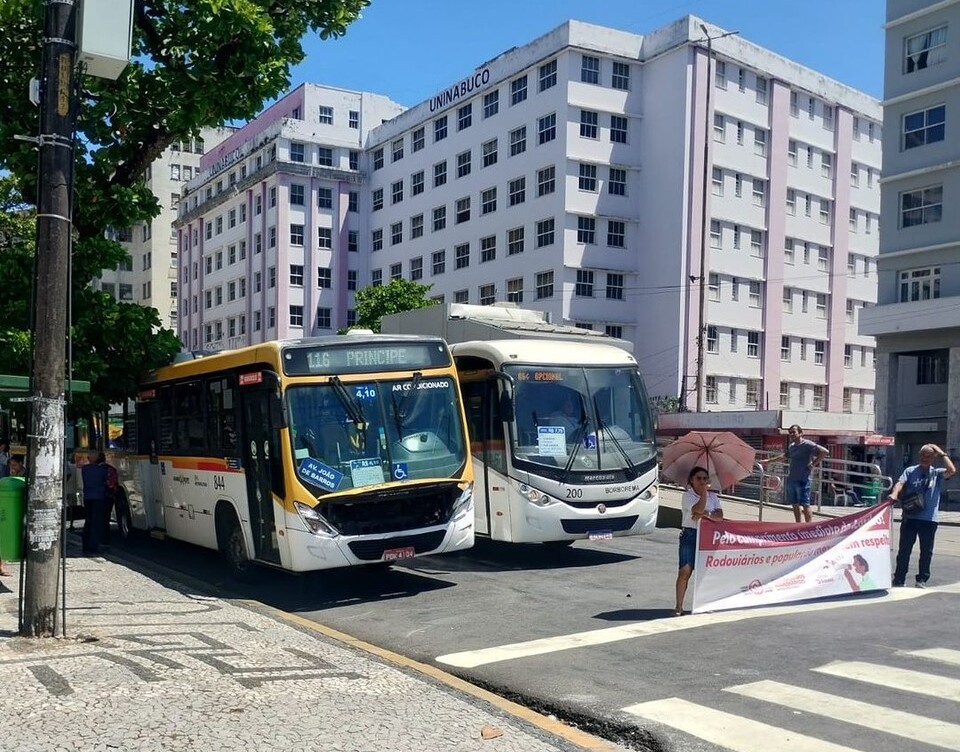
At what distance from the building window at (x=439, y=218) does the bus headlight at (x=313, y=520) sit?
5003cm

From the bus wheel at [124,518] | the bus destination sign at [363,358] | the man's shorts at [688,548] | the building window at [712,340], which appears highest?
the building window at [712,340]

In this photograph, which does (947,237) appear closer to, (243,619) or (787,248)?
(787,248)

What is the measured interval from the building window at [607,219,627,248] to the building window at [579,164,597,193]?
1858 mm

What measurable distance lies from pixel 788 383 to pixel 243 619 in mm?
51118

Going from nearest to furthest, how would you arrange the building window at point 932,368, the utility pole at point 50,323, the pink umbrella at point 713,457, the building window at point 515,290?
the utility pole at point 50,323 → the pink umbrella at point 713,457 → the building window at point 932,368 → the building window at point 515,290

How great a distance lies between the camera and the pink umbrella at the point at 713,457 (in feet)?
A: 38.3

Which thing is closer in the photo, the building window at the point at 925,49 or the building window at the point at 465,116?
the building window at the point at 925,49

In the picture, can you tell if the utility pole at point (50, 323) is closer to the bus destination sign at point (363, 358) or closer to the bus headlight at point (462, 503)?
the bus destination sign at point (363, 358)

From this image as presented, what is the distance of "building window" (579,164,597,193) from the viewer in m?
51.7

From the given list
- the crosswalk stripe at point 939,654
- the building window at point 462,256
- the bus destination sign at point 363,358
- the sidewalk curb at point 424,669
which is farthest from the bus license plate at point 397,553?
the building window at point 462,256

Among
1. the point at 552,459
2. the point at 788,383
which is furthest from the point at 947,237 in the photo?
the point at 552,459

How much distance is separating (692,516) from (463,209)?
4978cm

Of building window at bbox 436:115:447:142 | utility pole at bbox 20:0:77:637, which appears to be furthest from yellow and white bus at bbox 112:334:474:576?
building window at bbox 436:115:447:142

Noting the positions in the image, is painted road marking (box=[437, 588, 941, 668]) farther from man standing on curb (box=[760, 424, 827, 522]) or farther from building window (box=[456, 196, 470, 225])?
building window (box=[456, 196, 470, 225])
